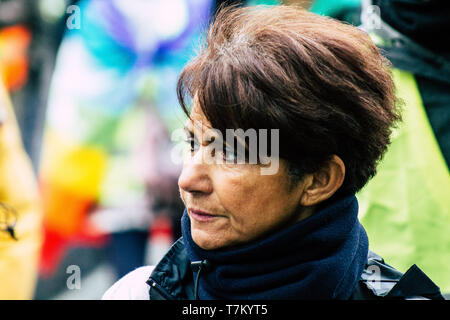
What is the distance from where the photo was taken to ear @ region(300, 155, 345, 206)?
5.30 feet

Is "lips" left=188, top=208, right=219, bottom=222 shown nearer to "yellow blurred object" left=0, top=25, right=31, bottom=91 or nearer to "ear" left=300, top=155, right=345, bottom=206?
"ear" left=300, top=155, right=345, bottom=206

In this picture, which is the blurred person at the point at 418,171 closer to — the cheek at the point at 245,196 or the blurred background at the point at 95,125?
the cheek at the point at 245,196

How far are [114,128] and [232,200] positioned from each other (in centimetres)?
255

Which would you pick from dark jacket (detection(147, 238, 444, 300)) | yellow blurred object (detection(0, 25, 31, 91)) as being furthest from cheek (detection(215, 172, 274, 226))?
yellow blurred object (detection(0, 25, 31, 91))

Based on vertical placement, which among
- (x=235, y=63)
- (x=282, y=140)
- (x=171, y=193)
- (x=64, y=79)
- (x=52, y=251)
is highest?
(x=235, y=63)

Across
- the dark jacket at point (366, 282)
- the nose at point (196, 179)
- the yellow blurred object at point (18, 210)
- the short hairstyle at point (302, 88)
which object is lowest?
the yellow blurred object at point (18, 210)

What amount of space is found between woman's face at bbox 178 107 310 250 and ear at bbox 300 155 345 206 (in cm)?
3

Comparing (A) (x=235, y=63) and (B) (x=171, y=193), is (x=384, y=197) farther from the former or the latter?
(B) (x=171, y=193)

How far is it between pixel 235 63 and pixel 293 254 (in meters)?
0.57

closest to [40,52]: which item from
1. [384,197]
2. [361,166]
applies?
[384,197]

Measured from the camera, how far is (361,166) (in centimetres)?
167

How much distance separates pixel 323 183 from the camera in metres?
1.64

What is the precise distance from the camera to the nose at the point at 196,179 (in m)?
1.57

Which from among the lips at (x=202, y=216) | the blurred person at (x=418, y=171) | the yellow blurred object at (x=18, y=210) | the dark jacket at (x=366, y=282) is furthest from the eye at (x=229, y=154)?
the yellow blurred object at (x=18, y=210)
